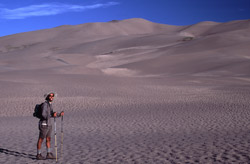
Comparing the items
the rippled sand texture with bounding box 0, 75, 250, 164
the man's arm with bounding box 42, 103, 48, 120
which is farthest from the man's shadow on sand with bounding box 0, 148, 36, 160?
the man's arm with bounding box 42, 103, 48, 120

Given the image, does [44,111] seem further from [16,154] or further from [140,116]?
[140,116]

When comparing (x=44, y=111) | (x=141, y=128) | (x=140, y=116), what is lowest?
(x=141, y=128)

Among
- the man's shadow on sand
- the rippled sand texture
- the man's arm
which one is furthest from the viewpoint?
the man's shadow on sand

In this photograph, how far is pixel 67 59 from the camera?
188 ft

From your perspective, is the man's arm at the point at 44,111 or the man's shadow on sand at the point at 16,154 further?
the man's shadow on sand at the point at 16,154

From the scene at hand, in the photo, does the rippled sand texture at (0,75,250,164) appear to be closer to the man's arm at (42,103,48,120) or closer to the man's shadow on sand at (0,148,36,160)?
the man's shadow on sand at (0,148,36,160)

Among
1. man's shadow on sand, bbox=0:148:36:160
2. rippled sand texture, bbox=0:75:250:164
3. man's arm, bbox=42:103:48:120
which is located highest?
man's arm, bbox=42:103:48:120

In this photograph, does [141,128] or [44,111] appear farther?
[141,128]

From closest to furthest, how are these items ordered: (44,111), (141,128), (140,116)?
(44,111) → (141,128) → (140,116)

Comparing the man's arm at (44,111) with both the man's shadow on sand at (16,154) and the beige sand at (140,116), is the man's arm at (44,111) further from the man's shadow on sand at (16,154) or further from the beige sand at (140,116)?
the man's shadow on sand at (16,154)

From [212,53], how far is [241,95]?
2872 centimetres

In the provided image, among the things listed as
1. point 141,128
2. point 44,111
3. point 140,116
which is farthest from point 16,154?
point 140,116

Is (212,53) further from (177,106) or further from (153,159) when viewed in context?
(153,159)

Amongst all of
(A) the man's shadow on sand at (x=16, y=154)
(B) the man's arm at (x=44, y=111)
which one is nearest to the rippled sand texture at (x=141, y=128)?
(A) the man's shadow on sand at (x=16, y=154)
